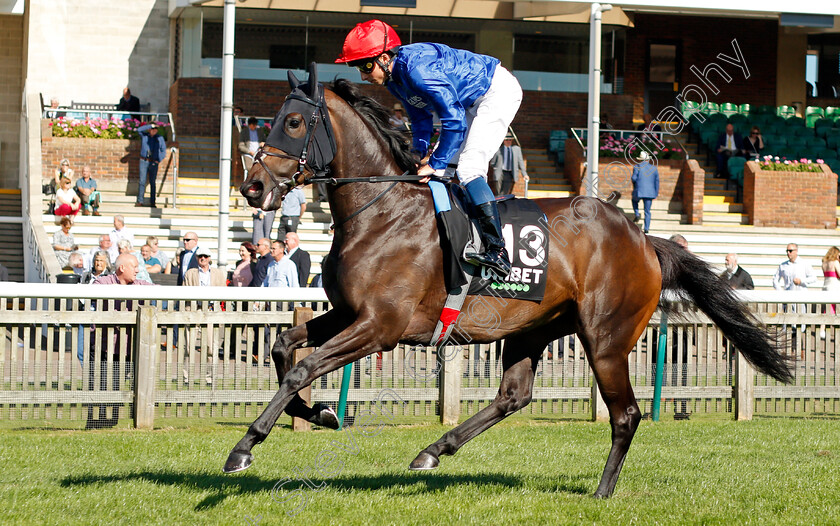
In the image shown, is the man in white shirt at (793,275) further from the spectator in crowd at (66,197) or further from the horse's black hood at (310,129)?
the spectator in crowd at (66,197)

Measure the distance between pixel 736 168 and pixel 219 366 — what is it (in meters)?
15.5

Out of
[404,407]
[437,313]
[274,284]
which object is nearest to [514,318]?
[437,313]

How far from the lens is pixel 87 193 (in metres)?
17.2

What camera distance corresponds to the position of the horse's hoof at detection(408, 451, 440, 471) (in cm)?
572

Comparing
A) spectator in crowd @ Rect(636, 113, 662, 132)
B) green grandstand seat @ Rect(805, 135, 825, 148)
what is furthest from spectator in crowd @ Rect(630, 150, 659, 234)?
green grandstand seat @ Rect(805, 135, 825, 148)

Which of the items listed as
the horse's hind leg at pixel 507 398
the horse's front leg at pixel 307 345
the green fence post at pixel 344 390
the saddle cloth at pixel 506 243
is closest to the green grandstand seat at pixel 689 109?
the green fence post at pixel 344 390

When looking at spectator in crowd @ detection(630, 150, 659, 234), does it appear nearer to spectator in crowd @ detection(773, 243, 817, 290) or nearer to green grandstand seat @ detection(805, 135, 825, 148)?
spectator in crowd @ detection(773, 243, 817, 290)

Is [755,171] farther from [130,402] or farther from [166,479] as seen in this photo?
[166,479]

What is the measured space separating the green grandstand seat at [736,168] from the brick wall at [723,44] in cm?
484

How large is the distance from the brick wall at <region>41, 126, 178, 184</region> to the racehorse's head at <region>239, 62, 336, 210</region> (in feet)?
46.6

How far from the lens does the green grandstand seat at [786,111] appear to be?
79.2 feet

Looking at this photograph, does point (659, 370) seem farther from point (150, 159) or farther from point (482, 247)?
point (150, 159)

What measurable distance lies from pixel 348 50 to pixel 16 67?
22465mm

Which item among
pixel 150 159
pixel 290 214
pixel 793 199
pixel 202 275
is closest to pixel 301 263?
pixel 202 275
